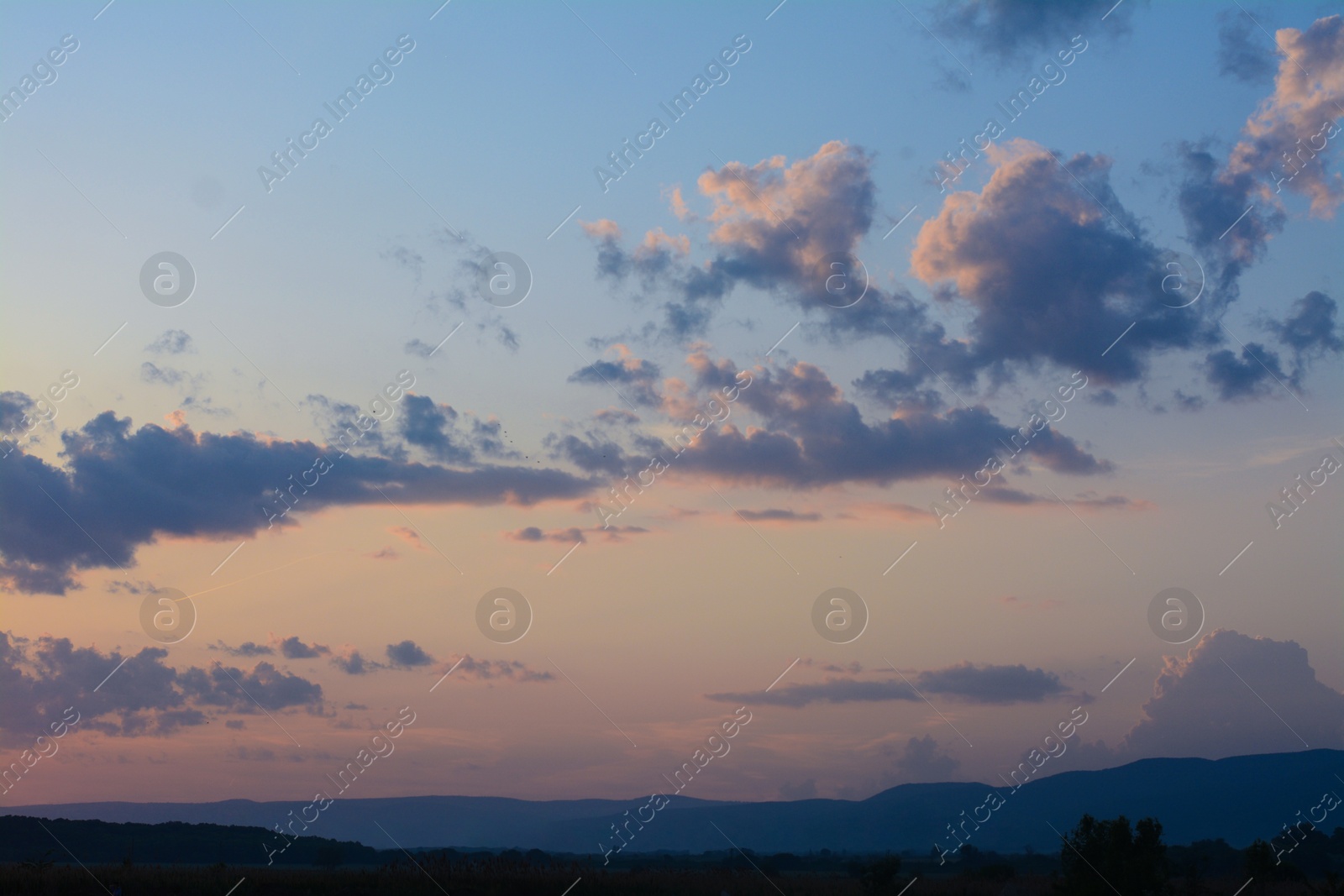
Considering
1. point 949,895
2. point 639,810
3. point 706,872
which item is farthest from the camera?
point 706,872

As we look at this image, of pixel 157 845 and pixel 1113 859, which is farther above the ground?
pixel 157 845

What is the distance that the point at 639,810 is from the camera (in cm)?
4309

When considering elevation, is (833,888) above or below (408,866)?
below

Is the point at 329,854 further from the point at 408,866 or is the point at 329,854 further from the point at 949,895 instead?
the point at 949,895

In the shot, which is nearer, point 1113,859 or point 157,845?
point 1113,859

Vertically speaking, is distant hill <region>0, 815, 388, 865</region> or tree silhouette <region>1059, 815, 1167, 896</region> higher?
distant hill <region>0, 815, 388, 865</region>

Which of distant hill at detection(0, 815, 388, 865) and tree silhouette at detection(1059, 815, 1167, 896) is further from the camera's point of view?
distant hill at detection(0, 815, 388, 865)

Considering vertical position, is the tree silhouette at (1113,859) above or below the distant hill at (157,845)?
below

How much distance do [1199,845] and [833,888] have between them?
72069 mm

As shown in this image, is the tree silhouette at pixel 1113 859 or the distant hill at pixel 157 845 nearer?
the tree silhouette at pixel 1113 859

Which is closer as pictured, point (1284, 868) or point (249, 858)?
point (1284, 868)

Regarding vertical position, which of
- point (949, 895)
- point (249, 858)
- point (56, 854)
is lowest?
point (949, 895)

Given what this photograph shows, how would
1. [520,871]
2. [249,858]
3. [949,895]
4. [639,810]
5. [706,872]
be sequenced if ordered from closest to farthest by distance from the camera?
1. [639,810]
2. [520,871]
3. [949,895]
4. [706,872]
5. [249,858]

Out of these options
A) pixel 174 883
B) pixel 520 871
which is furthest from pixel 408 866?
pixel 174 883
